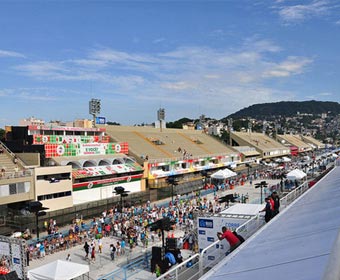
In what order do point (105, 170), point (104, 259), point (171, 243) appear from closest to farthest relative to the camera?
1. point (171, 243)
2. point (104, 259)
3. point (105, 170)

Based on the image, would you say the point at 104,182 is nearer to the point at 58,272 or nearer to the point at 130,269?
the point at 130,269

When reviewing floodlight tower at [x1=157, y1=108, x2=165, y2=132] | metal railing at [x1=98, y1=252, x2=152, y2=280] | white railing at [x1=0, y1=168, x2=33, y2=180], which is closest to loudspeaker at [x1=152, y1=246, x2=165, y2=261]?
metal railing at [x1=98, y1=252, x2=152, y2=280]

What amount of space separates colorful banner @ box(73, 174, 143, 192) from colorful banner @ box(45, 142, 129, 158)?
3.48 meters

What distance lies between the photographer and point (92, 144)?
117ft

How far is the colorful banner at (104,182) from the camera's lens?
98.3 ft

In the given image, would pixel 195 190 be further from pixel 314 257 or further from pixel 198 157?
pixel 314 257

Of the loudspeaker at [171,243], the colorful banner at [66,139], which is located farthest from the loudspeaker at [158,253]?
the colorful banner at [66,139]

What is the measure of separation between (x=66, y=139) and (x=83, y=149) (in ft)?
6.09

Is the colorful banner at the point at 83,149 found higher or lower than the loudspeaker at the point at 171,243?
higher

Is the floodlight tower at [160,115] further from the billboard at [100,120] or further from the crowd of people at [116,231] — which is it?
the crowd of people at [116,231]

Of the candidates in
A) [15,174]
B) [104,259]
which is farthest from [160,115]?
[104,259]

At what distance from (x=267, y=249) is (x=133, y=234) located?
589 inches

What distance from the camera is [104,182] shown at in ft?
109

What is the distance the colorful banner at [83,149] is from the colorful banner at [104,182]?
348 centimetres
